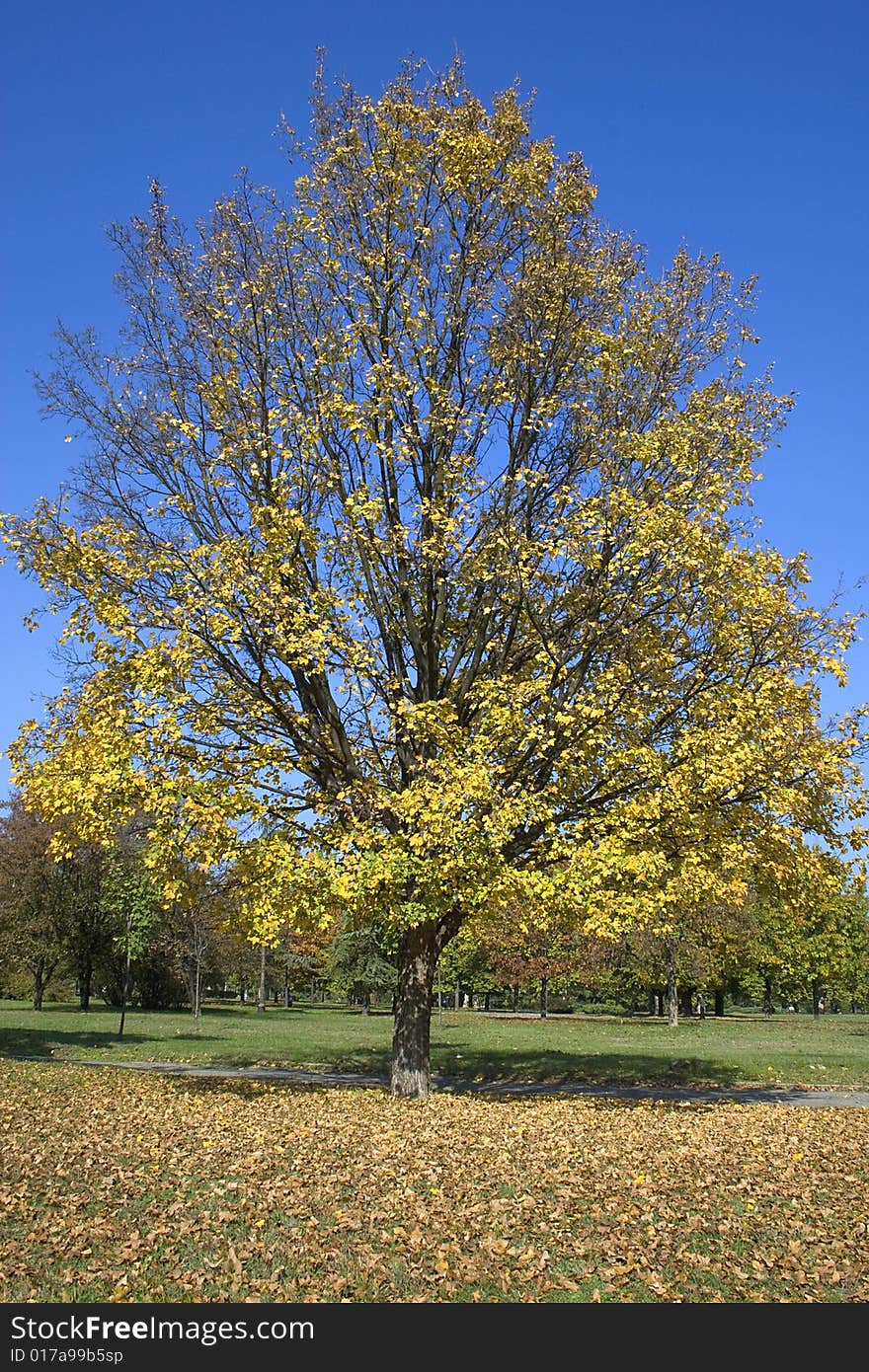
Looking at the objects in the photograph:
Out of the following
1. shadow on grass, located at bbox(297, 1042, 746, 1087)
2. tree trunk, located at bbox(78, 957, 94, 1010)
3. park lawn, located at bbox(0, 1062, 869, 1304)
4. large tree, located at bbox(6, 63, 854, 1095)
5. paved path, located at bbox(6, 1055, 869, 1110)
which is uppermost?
large tree, located at bbox(6, 63, 854, 1095)

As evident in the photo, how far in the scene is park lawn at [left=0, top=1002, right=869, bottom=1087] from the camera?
20.8m

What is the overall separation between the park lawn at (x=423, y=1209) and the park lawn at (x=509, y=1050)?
8904mm

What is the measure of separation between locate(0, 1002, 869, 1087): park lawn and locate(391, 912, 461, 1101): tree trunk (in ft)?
16.0

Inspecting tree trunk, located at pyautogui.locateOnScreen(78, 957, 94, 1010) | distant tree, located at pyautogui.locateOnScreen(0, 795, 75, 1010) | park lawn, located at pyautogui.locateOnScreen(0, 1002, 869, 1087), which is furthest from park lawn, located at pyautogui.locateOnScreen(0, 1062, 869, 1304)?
tree trunk, located at pyautogui.locateOnScreen(78, 957, 94, 1010)

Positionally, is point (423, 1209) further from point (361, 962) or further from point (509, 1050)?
point (361, 962)

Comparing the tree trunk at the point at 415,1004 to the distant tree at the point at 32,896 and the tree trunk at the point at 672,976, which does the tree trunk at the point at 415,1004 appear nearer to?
the tree trunk at the point at 672,976

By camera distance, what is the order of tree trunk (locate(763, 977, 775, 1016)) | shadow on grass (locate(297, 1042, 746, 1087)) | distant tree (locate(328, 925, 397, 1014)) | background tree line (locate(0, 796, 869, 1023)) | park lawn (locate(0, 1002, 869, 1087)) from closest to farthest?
shadow on grass (locate(297, 1042, 746, 1087)), park lawn (locate(0, 1002, 869, 1087)), background tree line (locate(0, 796, 869, 1023)), distant tree (locate(328, 925, 397, 1014)), tree trunk (locate(763, 977, 775, 1016))

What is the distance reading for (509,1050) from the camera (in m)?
25.5

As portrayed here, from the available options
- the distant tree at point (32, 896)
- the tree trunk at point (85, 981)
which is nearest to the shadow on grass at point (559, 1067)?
the distant tree at point (32, 896)

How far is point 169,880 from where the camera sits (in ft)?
42.9

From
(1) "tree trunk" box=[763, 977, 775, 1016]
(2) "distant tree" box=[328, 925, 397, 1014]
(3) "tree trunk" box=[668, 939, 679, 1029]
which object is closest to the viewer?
(3) "tree trunk" box=[668, 939, 679, 1029]

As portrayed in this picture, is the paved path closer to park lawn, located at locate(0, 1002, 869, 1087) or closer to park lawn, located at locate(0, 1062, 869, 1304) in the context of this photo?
park lawn, located at locate(0, 1002, 869, 1087)

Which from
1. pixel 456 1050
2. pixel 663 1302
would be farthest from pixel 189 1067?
pixel 663 1302
